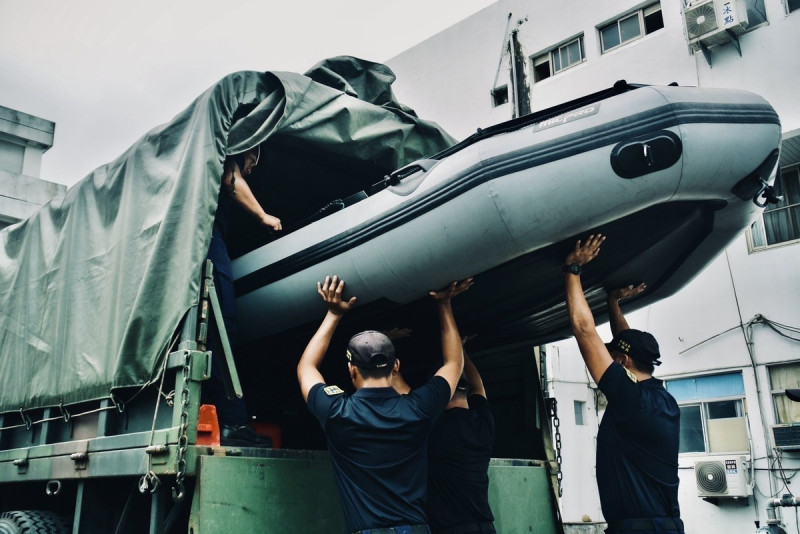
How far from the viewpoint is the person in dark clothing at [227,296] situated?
9.71 feet

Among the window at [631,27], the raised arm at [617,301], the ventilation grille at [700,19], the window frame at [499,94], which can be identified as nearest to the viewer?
the raised arm at [617,301]

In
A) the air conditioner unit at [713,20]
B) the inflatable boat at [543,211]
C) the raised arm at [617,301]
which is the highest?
the air conditioner unit at [713,20]

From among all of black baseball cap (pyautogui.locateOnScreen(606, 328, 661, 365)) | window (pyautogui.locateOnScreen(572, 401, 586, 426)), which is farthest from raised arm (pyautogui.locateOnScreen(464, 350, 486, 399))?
window (pyautogui.locateOnScreen(572, 401, 586, 426))

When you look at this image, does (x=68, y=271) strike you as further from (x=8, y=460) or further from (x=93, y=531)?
(x=93, y=531)

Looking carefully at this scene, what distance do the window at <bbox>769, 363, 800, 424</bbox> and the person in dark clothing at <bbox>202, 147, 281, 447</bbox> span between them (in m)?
8.97

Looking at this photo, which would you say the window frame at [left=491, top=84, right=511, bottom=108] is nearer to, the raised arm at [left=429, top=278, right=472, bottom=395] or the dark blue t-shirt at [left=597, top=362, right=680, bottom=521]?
the raised arm at [left=429, top=278, right=472, bottom=395]

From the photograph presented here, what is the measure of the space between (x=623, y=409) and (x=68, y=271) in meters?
2.88

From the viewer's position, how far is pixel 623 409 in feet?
9.77

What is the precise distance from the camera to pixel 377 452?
2.53 meters

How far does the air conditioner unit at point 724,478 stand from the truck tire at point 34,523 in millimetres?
9225

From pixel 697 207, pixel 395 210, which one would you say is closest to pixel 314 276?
pixel 395 210

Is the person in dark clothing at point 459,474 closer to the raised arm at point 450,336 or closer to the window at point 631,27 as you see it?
the raised arm at point 450,336

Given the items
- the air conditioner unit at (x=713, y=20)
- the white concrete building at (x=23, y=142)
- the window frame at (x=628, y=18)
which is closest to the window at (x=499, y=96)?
the window frame at (x=628, y=18)

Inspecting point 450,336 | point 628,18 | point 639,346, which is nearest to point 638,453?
point 639,346
